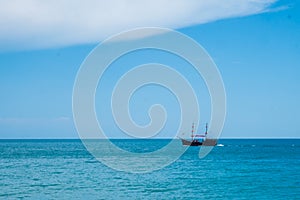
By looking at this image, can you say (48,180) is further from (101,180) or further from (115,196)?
(115,196)

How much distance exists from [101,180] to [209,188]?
10.5 m

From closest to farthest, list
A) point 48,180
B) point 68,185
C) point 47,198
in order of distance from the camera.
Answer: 1. point 47,198
2. point 68,185
3. point 48,180

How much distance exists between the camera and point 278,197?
34.3m

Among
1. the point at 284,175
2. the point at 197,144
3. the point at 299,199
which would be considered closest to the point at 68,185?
the point at 299,199

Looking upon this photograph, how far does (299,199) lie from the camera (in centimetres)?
3316

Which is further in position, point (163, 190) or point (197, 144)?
point (197, 144)

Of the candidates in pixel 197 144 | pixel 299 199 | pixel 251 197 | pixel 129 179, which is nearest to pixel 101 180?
pixel 129 179

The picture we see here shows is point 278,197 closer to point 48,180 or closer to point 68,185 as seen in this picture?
point 68,185

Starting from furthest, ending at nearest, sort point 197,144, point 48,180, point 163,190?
point 197,144
point 48,180
point 163,190

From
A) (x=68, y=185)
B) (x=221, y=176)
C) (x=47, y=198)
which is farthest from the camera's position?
(x=221, y=176)

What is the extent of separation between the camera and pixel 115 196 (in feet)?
111

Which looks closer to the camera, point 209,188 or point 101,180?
point 209,188

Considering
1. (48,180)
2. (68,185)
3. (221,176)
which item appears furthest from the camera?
(221,176)

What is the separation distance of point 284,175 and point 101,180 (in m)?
20.2
